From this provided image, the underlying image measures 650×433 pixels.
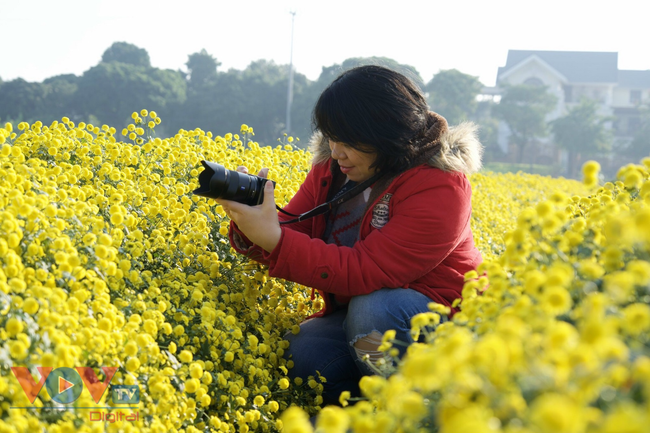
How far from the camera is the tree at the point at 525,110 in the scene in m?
35.0

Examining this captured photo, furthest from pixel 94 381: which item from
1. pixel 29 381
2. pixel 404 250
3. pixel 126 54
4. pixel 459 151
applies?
pixel 126 54

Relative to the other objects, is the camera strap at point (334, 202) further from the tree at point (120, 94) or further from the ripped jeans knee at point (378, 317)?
the tree at point (120, 94)

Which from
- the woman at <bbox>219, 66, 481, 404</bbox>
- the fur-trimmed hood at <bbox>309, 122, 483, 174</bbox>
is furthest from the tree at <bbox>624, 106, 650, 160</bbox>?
the woman at <bbox>219, 66, 481, 404</bbox>

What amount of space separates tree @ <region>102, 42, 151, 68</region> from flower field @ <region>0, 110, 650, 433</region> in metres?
52.0

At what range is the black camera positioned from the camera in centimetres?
203

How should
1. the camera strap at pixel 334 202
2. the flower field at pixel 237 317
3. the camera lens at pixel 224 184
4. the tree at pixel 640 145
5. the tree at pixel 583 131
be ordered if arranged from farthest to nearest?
the tree at pixel 640 145
the tree at pixel 583 131
the camera strap at pixel 334 202
the camera lens at pixel 224 184
the flower field at pixel 237 317

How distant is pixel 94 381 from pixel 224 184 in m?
0.76

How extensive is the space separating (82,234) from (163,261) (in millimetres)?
516

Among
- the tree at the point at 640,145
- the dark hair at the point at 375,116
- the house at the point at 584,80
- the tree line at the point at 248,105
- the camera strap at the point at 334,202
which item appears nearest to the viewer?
the dark hair at the point at 375,116

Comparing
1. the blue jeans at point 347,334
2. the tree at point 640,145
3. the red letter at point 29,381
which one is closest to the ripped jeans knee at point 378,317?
the blue jeans at point 347,334

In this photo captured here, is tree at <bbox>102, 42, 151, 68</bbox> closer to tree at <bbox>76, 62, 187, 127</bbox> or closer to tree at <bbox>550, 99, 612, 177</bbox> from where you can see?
tree at <bbox>76, 62, 187, 127</bbox>

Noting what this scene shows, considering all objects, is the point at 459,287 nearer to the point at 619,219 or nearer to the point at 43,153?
the point at 619,219

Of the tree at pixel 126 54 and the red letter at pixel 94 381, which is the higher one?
the tree at pixel 126 54

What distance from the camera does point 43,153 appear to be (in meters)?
2.85
